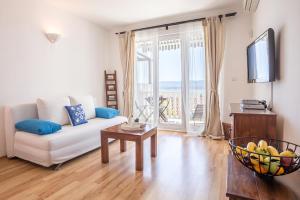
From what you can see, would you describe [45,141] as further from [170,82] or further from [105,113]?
[170,82]

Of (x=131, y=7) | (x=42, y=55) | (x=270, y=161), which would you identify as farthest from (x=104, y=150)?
(x=131, y=7)

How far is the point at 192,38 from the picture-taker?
3936mm

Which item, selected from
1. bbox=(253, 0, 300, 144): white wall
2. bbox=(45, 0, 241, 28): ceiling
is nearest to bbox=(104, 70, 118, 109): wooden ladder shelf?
bbox=(45, 0, 241, 28): ceiling

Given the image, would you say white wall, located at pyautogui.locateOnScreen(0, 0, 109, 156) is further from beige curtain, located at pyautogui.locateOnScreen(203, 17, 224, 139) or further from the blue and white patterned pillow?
beige curtain, located at pyautogui.locateOnScreen(203, 17, 224, 139)

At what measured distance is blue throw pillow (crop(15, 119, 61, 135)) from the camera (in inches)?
98.7

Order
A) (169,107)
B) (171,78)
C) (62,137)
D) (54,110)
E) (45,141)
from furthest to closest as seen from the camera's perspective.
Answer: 1. (169,107)
2. (171,78)
3. (54,110)
4. (62,137)
5. (45,141)

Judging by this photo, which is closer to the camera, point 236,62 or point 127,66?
point 236,62

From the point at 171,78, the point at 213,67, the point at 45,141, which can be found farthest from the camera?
the point at 171,78

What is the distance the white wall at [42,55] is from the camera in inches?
113

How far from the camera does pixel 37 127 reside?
252 cm

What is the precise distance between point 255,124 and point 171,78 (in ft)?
8.24

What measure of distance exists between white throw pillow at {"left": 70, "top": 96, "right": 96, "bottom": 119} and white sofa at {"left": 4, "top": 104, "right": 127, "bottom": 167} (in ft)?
1.41

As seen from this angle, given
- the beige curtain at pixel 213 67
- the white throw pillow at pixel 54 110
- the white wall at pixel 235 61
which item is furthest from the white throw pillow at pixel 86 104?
the white wall at pixel 235 61

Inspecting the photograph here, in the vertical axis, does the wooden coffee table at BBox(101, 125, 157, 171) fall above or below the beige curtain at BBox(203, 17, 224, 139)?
below
